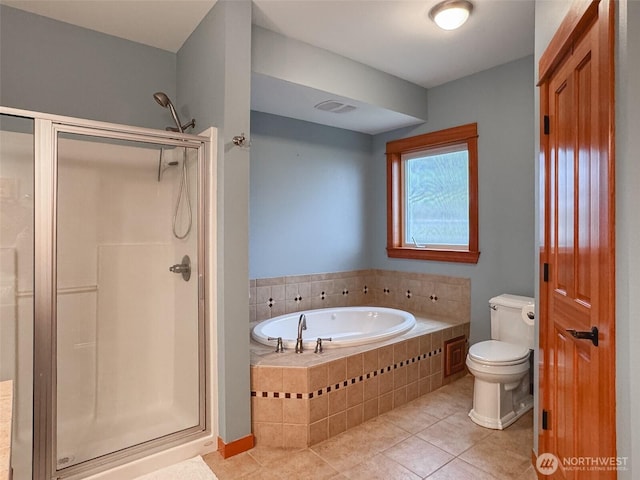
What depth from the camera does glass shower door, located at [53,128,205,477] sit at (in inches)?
85.0

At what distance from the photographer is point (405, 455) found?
211 centimetres

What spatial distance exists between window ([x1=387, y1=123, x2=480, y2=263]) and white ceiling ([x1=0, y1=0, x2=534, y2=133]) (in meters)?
0.71

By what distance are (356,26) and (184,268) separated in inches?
76.4

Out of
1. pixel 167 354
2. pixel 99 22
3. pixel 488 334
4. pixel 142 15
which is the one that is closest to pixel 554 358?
pixel 488 334

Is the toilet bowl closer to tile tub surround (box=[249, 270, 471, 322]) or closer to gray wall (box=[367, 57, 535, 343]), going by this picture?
gray wall (box=[367, 57, 535, 343])

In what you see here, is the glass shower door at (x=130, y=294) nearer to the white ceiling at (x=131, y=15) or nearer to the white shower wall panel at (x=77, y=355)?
the white shower wall panel at (x=77, y=355)

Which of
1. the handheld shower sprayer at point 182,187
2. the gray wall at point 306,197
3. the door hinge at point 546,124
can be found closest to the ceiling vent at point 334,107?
the gray wall at point 306,197

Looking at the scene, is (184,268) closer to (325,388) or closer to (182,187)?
(182,187)

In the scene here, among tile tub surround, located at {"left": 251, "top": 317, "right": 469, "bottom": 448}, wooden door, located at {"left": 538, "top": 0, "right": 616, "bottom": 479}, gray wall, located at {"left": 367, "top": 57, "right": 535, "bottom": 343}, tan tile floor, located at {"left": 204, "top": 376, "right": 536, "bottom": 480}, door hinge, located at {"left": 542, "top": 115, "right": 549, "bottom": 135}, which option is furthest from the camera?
gray wall, located at {"left": 367, "top": 57, "right": 535, "bottom": 343}

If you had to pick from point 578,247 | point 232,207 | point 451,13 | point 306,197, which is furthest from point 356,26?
point 578,247

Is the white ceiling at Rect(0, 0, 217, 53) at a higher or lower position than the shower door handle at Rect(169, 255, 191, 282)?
higher

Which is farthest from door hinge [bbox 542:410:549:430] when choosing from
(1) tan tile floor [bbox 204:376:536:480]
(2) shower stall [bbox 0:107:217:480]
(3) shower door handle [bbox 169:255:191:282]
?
(3) shower door handle [bbox 169:255:191:282]

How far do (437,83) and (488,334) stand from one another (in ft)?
7.54

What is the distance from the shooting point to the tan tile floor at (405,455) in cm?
194
